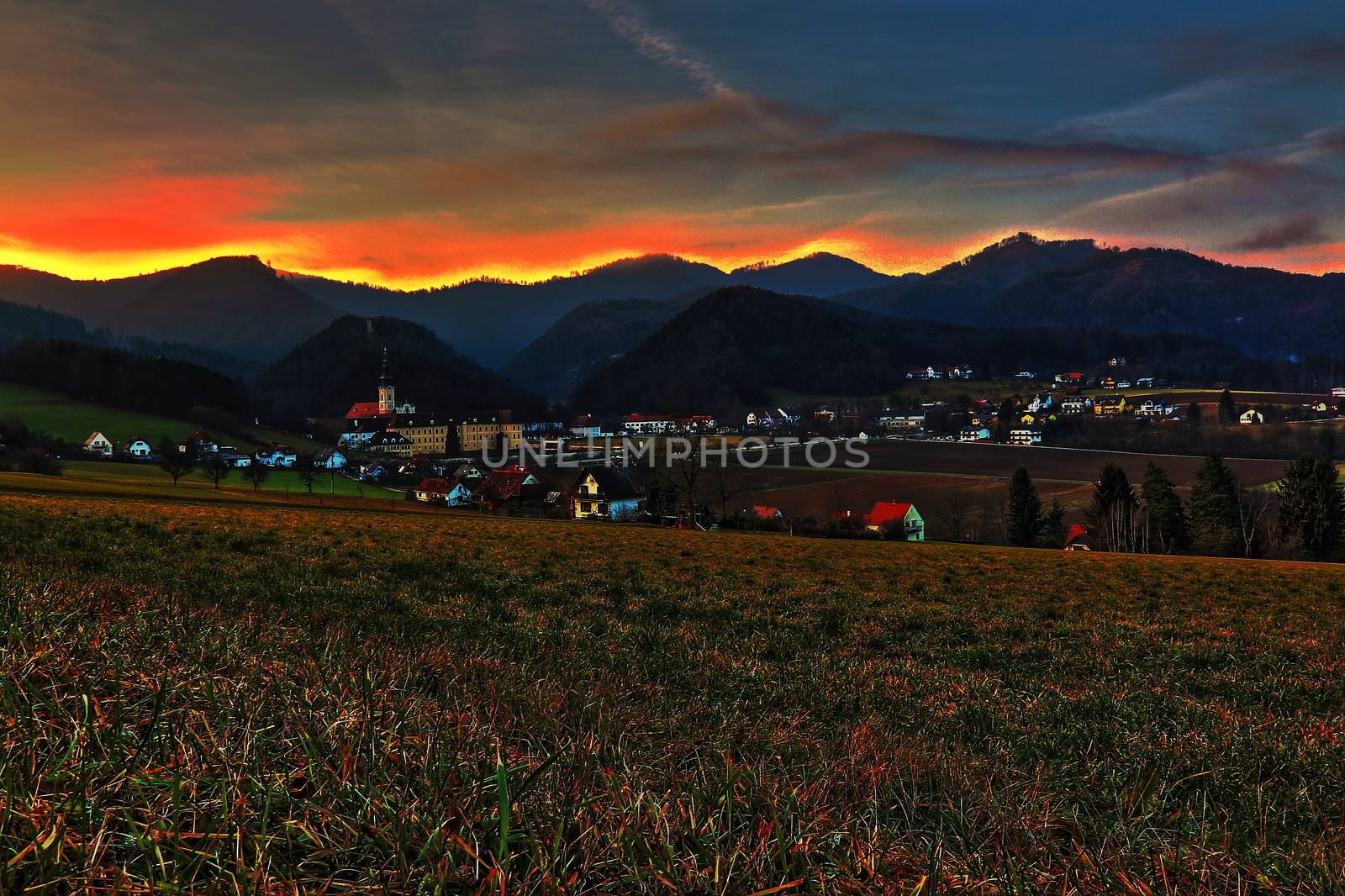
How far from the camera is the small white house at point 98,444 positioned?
4480 inches

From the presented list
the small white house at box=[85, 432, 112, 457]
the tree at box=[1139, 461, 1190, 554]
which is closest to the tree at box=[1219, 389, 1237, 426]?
the tree at box=[1139, 461, 1190, 554]

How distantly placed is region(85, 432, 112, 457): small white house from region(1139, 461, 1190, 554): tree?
13683 cm

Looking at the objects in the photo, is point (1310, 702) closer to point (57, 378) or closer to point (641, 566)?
point (641, 566)

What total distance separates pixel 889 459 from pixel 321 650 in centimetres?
13510

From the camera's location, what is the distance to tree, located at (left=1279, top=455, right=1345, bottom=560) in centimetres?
6119

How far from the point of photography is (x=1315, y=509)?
6162cm

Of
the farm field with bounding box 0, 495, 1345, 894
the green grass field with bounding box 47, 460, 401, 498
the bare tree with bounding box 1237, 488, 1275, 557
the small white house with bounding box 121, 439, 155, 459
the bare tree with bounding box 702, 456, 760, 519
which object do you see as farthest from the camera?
the small white house with bounding box 121, 439, 155, 459

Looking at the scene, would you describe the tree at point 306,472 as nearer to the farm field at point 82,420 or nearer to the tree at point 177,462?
the tree at point 177,462

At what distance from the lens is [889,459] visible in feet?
437

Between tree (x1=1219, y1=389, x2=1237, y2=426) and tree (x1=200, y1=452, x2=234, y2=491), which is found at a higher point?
tree (x1=1219, y1=389, x2=1237, y2=426)

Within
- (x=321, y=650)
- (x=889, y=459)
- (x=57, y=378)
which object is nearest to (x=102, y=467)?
(x=57, y=378)

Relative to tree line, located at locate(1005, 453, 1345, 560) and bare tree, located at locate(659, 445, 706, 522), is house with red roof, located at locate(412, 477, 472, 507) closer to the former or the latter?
bare tree, located at locate(659, 445, 706, 522)

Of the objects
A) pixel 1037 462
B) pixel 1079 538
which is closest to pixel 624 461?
pixel 1079 538

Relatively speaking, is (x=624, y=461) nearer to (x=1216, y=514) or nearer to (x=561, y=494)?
(x=561, y=494)
